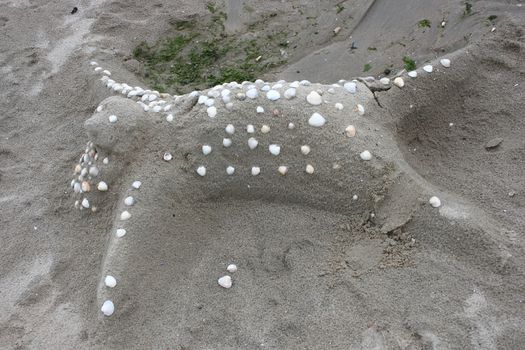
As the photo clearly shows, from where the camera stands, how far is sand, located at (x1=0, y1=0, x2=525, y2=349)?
295cm

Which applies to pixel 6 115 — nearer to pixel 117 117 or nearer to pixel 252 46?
pixel 117 117

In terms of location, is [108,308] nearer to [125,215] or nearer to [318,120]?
[125,215]

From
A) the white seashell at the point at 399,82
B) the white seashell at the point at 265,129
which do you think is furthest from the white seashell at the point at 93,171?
the white seashell at the point at 399,82

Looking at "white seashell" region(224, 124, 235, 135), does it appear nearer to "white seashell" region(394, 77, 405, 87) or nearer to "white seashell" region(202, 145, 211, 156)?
"white seashell" region(202, 145, 211, 156)

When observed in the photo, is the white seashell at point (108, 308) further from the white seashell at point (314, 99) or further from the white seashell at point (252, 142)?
the white seashell at point (314, 99)

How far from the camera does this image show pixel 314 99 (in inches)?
136

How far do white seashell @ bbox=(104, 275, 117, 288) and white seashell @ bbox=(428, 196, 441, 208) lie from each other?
2.11 metres

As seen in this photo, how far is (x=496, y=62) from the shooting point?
404 cm

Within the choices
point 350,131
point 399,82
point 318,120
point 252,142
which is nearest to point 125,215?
point 252,142

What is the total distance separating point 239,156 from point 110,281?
47.3 inches

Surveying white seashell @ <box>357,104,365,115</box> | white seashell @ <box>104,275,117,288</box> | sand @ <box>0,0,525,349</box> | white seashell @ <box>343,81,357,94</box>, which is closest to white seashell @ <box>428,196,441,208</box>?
sand @ <box>0,0,525,349</box>

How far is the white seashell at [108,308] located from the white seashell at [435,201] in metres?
2.14

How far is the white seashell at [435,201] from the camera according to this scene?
3.13 meters

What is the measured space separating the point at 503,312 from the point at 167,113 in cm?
256
